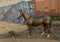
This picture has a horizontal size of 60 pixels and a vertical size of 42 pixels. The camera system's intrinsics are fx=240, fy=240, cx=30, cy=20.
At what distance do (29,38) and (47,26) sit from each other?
0.57m

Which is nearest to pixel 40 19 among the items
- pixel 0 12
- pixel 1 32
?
pixel 1 32

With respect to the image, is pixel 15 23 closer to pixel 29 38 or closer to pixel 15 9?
pixel 15 9

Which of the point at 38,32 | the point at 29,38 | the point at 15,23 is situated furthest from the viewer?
the point at 15,23

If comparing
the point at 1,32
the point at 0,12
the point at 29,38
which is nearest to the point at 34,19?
the point at 29,38

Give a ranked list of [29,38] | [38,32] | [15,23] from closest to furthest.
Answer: [29,38]
[38,32]
[15,23]

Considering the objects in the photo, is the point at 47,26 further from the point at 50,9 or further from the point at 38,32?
the point at 50,9

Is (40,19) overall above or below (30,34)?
above

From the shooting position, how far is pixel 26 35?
6.49 meters

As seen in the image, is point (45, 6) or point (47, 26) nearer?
point (47, 26)

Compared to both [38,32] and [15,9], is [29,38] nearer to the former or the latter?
[38,32]

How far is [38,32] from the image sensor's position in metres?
6.80

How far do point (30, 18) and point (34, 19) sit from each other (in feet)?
0.35

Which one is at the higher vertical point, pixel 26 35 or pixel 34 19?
pixel 34 19

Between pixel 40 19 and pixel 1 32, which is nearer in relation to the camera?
pixel 40 19
